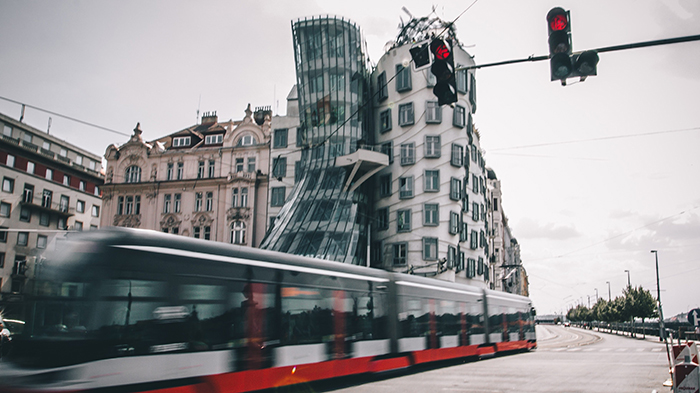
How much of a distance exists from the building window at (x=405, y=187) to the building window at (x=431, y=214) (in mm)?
1623

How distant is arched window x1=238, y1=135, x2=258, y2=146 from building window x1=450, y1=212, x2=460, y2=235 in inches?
728

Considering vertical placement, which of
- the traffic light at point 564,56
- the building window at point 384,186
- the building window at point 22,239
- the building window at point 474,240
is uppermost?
the building window at point 384,186

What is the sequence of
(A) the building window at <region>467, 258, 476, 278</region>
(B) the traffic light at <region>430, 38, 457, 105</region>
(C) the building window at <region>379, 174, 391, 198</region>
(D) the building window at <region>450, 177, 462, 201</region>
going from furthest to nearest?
(A) the building window at <region>467, 258, 476, 278</region>, (C) the building window at <region>379, 174, 391, 198</region>, (D) the building window at <region>450, 177, 462, 201</region>, (B) the traffic light at <region>430, 38, 457, 105</region>

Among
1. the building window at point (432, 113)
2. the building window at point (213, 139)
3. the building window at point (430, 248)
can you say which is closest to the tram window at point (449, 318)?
the building window at point (430, 248)

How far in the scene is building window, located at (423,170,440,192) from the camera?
42.3 meters

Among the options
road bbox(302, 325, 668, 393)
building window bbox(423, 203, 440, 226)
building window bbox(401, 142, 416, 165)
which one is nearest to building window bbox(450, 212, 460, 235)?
building window bbox(423, 203, 440, 226)

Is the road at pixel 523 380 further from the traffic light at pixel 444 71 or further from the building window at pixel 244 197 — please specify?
the building window at pixel 244 197

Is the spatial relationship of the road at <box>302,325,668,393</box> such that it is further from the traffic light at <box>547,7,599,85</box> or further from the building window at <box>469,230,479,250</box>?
the building window at <box>469,230,479,250</box>

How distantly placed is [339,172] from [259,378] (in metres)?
32.2

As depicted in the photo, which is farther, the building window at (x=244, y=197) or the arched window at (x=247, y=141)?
the arched window at (x=247, y=141)

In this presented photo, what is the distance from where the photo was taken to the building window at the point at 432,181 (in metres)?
42.3

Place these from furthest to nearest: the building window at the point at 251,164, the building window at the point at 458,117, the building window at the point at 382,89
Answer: the building window at the point at 251,164 → the building window at the point at 382,89 → the building window at the point at 458,117

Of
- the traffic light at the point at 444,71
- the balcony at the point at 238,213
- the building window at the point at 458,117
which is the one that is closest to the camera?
the traffic light at the point at 444,71

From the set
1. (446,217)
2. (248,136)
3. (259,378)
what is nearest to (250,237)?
(248,136)
